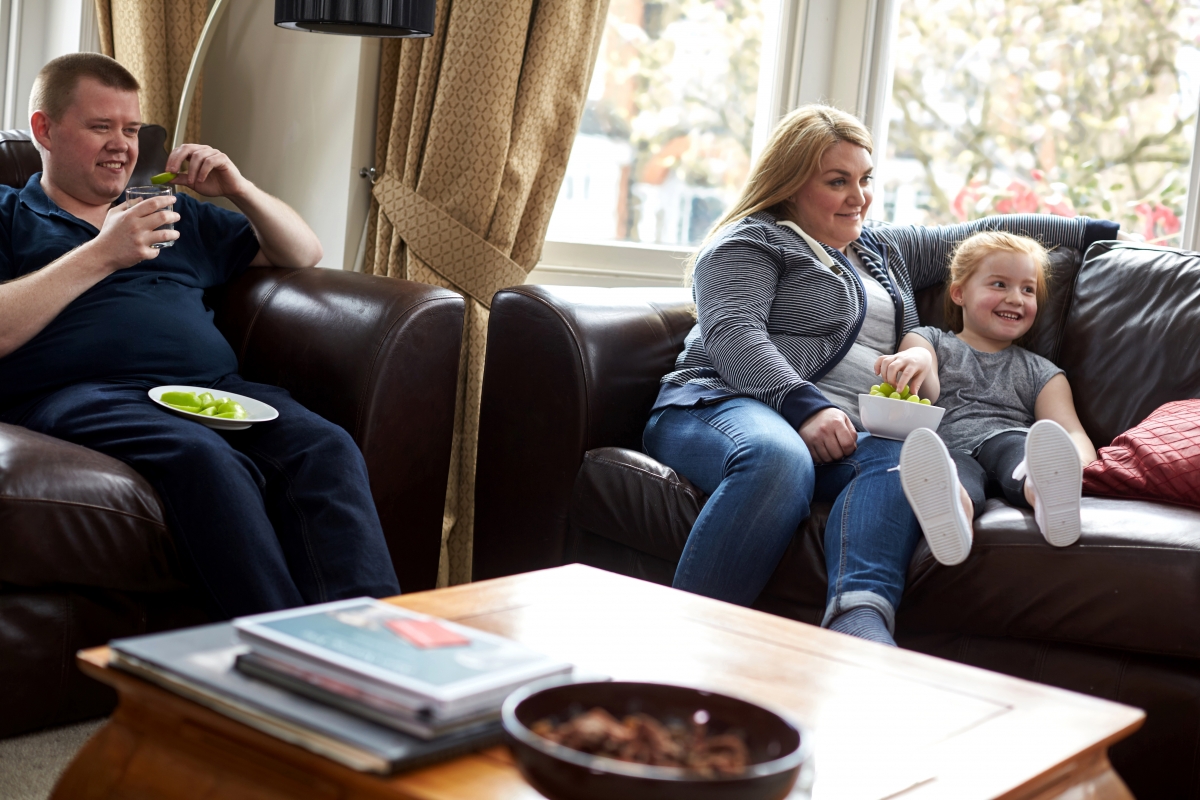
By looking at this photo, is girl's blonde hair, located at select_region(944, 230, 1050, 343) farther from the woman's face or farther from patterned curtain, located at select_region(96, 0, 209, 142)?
patterned curtain, located at select_region(96, 0, 209, 142)

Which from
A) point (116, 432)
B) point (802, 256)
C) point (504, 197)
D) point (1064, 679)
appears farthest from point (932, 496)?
point (504, 197)

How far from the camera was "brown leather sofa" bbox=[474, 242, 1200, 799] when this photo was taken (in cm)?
164

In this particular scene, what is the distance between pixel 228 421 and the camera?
72.1 inches

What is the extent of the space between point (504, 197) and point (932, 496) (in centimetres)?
143

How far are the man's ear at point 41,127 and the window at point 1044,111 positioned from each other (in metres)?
2.09

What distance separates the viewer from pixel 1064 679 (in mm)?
1711

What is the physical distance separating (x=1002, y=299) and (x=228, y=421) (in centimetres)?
148

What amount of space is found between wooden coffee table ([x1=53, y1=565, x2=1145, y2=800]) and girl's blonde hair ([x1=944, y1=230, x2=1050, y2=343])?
1.31 metres

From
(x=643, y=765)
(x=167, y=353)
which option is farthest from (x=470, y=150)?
(x=643, y=765)

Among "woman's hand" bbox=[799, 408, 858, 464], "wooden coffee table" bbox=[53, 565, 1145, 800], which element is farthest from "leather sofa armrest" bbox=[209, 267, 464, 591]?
"wooden coffee table" bbox=[53, 565, 1145, 800]

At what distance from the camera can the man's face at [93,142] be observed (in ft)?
6.97

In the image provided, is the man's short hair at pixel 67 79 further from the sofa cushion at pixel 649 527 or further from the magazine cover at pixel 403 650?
the magazine cover at pixel 403 650

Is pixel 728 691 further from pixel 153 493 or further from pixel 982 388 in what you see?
pixel 982 388

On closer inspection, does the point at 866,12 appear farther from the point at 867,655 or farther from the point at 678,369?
the point at 867,655
